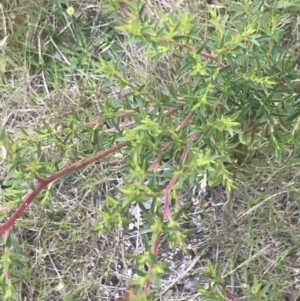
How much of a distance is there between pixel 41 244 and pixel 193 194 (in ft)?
1.89

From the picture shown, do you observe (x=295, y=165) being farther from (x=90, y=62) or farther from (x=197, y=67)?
(x=90, y=62)

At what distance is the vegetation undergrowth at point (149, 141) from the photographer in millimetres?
1364

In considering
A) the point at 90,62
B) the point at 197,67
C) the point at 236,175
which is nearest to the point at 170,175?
the point at 197,67

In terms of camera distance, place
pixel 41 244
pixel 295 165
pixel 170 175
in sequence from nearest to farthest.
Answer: pixel 170 175 → pixel 295 165 → pixel 41 244

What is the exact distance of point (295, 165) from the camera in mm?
1922

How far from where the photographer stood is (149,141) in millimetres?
1400

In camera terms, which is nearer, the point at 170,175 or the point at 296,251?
the point at 170,175

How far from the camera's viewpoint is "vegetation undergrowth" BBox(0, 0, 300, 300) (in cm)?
136

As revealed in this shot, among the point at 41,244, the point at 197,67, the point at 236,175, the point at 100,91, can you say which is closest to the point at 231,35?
the point at 197,67

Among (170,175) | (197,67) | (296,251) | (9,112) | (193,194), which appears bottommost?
(296,251)

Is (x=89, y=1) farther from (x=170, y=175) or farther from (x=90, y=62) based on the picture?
(x=170, y=175)

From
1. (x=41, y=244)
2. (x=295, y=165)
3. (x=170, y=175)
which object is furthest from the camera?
(x=41, y=244)

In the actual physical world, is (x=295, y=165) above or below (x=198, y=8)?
below

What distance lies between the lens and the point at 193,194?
199 centimetres
